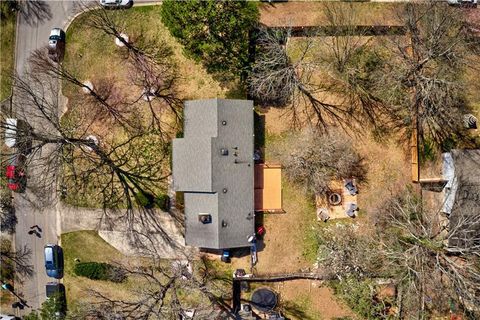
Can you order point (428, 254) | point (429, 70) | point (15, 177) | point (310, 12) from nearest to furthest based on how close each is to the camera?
point (428, 254)
point (429, 70)
point (310, 12)
point (15, 177)

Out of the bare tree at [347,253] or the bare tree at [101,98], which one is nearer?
the bare tree at [347,253]

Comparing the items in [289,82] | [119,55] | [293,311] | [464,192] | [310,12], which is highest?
[310,12]

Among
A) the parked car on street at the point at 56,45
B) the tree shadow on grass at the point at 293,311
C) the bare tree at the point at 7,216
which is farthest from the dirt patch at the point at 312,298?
the parked car on street at the point at 56,45

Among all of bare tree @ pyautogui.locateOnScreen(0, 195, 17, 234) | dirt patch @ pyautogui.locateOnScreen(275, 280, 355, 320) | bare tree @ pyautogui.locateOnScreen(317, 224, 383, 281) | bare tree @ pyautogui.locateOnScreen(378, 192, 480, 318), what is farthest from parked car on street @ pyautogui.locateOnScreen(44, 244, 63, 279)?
bare tree @ pyautogui.locateOnScreen(378, 192, 480, 318)

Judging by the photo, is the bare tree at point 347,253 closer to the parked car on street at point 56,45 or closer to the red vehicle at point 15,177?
the red vehicle at point 15,177

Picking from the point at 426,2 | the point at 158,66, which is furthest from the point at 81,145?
the point at 426,2

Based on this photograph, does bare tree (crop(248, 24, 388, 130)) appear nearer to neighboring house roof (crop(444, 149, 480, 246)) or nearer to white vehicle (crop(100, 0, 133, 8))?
neighboring house roof (crop(444, 149, 480, 246))

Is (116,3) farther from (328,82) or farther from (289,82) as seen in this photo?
(328,82)

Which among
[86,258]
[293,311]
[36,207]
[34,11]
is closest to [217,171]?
[293,311]

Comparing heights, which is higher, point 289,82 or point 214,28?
point 214,28
